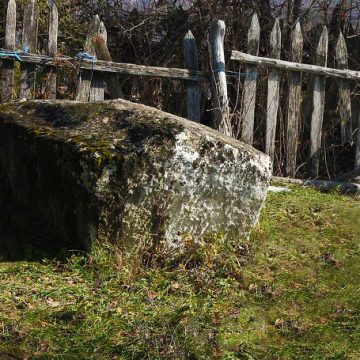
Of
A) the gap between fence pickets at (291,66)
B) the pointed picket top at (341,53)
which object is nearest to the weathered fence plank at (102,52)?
the gap between fence pickets at (291,66)

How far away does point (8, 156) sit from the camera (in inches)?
197

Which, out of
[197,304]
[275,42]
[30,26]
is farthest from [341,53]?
[197,304]

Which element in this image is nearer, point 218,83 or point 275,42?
point 218,83

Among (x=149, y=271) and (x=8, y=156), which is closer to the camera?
(x=149, y=271)

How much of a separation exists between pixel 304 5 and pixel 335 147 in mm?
2290

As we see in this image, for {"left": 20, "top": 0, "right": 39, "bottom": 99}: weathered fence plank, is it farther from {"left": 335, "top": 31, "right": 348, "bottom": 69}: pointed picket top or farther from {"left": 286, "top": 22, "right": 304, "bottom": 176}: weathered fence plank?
{"left": 335, "top": 31, "right": 348, "bottom": 69}: pointed picket top

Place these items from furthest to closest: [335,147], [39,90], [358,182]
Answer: [335,147] < [358,182] < [39,90]

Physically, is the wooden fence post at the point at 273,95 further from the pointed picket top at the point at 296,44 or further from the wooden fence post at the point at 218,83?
the wooden fence post at the point at 218,83

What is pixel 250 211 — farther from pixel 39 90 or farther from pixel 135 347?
pixel 39 90

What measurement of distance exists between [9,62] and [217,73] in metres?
2.22

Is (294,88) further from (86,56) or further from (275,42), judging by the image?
(86,56)

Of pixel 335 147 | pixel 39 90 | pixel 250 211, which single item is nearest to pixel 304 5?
pixel 335 147

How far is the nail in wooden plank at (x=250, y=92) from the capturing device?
7.28 meters

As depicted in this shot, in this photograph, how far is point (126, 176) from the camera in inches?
167
